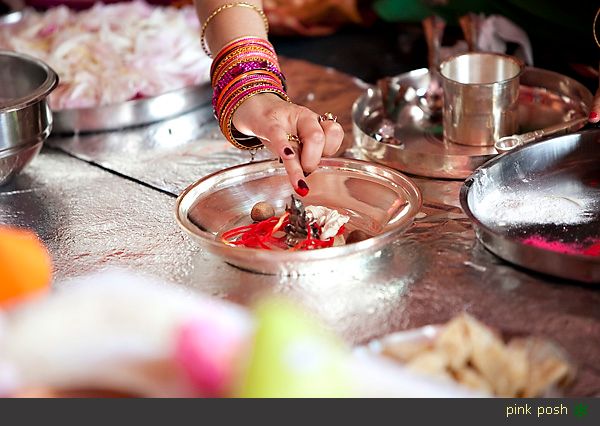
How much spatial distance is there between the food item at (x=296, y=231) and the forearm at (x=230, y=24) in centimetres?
36

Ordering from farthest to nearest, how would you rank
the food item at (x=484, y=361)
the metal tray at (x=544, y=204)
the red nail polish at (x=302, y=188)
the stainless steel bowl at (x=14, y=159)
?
the stainless steel bowl at (x=14, y=159), the red nail polish at (x=302, y=188), the metal tray at (x=544, y=204), the food item at (x=484, y=361)

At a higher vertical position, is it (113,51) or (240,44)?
(240,44)

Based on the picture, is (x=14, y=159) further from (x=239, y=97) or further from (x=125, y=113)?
(x=239, y=97)

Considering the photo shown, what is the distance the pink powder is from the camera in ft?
4.28

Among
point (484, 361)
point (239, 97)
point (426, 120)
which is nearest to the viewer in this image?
point (484, 361)

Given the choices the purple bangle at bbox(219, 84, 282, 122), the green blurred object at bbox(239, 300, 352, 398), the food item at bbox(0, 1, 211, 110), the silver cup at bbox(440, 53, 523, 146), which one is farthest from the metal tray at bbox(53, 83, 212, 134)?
the green blurred object at bbox(239, 300, 352, 398)

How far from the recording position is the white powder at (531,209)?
1.38 metres

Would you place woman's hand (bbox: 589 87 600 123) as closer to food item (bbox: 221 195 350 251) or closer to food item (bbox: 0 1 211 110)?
food item (bbox: 221 195 350 251)

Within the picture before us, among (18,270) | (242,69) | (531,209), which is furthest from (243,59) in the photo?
(18,270)

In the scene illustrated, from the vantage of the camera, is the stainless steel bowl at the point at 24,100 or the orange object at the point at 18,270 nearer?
the orange object at the point at 18,270

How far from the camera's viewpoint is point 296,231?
4.57 feet

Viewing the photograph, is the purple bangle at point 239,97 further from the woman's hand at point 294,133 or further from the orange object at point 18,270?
the orange object at point 18,270

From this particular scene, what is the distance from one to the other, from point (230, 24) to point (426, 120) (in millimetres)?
458

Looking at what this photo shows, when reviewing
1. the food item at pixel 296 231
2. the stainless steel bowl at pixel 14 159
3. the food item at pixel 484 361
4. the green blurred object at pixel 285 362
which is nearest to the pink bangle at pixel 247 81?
the food item at pixel 296 231
